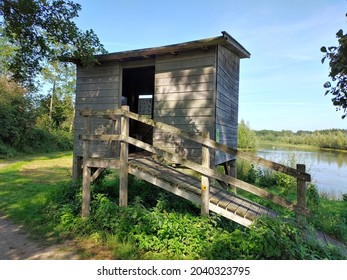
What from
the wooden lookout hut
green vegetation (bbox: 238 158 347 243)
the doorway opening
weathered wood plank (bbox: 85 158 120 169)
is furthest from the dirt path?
the doorway opening

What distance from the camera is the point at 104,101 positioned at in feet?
22.9

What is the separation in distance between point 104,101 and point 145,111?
347 cm

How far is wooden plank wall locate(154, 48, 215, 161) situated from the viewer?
575 centimetres

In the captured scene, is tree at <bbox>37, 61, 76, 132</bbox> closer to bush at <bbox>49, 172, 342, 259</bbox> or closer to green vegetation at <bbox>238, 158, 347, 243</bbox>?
green vegetation at <bbox>238, 158, 347, 243</bbox>

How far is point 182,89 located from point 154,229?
137 inches

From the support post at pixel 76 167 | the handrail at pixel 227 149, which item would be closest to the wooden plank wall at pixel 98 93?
the support post at pixel 76 167

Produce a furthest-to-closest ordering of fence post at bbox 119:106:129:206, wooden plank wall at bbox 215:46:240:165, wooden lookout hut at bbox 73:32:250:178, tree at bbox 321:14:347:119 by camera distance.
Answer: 1. wooden plank wall at bbox 215:46:240:165
2. wooden lookout hut at bbox 73:32:250:178
3. fence post at bbox 119:106:129:206
4. tree at bbox 321:14:347:119

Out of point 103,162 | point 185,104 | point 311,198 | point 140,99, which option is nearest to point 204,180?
point 103,162

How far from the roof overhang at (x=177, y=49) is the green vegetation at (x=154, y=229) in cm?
327

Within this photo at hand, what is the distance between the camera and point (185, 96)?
6.05 metres

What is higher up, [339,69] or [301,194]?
[339,69]

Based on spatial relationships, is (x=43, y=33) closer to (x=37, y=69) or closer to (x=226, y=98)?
(x=37, y=69)

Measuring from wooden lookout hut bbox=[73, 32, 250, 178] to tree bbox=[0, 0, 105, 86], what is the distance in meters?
0.67

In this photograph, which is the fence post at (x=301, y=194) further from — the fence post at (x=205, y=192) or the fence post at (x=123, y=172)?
the fence post at (x=123, y=172)
